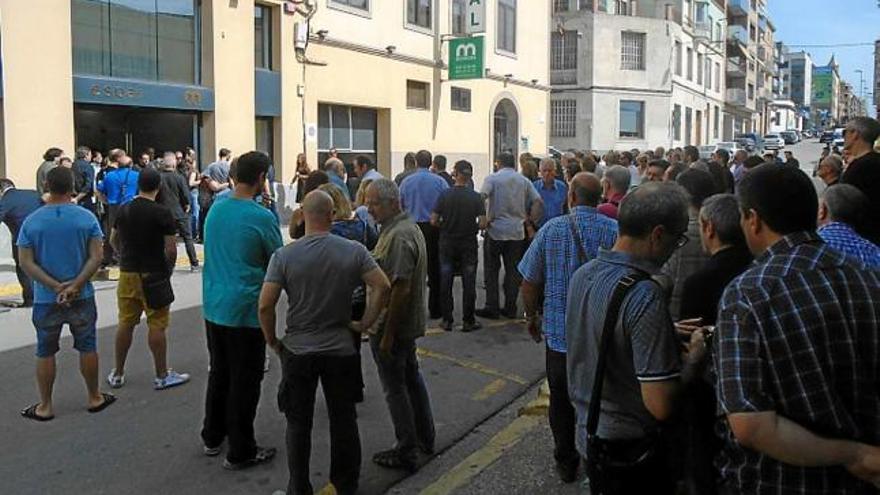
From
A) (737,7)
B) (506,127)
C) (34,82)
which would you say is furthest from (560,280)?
(737,7)

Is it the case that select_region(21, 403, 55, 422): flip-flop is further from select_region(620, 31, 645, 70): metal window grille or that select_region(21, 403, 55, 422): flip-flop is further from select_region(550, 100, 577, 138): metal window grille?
select_region(620, 31, 645, 70): metal window grille

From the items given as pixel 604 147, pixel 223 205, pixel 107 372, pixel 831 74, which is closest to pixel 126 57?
pixel 107 372

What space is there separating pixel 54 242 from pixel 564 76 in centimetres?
4347

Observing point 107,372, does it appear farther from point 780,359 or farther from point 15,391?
point 780,359

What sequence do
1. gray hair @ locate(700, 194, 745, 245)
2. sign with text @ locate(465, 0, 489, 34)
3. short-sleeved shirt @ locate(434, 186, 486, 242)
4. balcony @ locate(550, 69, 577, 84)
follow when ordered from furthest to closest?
1. balcony @ locate(550, 69, 577, 84)
2. sign with text @ locate(465, 0, 489, 34)
3. short-sleeved shirt @ locate(434, 186, 486, 242)
4. gray hair @ locate(700, 194, 745, 245)

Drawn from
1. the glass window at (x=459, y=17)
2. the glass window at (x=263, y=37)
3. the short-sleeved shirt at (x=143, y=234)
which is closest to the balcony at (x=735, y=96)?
the glass window at (x=459, y=17)

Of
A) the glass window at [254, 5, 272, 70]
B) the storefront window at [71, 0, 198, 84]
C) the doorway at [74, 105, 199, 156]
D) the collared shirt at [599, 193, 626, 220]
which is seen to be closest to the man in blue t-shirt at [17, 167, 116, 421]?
the collared shirt at [599, 193, 626, 220]

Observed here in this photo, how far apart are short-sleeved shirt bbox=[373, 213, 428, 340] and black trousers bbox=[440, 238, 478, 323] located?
12.1 feet

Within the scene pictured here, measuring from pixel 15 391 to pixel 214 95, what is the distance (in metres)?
11.7

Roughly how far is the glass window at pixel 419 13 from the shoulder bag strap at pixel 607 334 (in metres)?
21.5

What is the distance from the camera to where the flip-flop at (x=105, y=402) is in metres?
5.97

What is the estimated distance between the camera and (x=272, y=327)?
4359mm

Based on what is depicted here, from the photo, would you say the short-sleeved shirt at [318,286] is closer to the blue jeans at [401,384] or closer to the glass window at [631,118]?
the blue jeans at [401,384]

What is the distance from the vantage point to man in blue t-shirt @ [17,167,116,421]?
5.72 m
